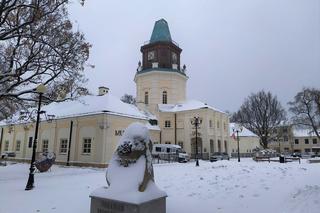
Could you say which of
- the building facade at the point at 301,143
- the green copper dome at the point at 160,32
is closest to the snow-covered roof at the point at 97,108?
the green copper dome at the point at 160,32

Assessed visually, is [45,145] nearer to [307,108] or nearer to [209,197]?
[209,197]

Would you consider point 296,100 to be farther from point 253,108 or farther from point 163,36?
point 163,36

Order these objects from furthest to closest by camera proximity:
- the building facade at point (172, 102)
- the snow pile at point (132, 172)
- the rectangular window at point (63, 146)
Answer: the building facade at point (172, 102) → the rectangular window at point (63, 146) → the snow pile at point (132, 172)

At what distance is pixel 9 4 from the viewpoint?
13.8 meters

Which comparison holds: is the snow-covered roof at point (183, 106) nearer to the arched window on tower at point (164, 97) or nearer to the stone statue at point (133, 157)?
the arched window on tower at point (164, 97)

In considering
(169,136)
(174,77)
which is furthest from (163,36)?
→ (169,136)

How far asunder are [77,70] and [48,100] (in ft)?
8.69

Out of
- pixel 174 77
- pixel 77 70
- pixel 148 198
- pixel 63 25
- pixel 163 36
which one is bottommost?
pixel 148 198

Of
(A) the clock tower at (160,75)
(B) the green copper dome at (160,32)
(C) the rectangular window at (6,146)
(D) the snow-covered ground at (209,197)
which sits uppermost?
(B) the green copper dome at (160,32)

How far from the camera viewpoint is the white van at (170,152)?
1282 inches

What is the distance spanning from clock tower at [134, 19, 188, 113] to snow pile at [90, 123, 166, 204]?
38.0m

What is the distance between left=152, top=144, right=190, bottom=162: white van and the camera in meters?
32.6

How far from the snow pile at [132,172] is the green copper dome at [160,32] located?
1682 inches

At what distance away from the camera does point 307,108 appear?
43438 millimetres
